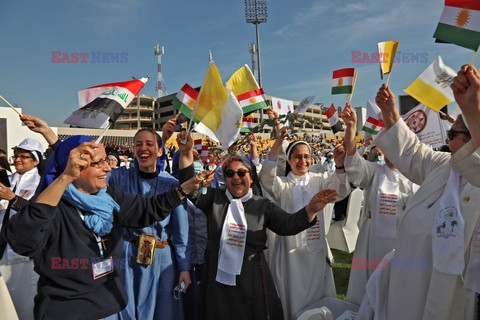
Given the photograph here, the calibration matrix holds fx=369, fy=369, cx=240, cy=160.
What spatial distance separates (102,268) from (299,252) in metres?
2.13

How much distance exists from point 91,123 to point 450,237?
2.39m

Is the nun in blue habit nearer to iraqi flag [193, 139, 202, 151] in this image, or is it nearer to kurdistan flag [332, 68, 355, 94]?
kurdistan flag [332, 68, 355, 94]

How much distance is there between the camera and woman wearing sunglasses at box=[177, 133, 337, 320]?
9.82 ft

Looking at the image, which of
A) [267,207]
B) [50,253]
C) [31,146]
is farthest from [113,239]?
[31,146]

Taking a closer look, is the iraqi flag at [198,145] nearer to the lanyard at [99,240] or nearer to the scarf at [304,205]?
the scarf at [304,205]

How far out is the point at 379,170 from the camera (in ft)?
13.9

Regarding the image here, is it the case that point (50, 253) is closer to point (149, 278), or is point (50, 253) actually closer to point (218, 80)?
point (149, 278)

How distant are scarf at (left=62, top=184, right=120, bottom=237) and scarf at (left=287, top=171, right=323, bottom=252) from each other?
2086 millimetres

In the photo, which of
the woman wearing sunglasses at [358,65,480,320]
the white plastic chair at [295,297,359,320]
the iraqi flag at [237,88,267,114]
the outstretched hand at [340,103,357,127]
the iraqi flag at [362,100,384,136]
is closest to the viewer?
the woman wearing sunglasses at [358,65,480,320]

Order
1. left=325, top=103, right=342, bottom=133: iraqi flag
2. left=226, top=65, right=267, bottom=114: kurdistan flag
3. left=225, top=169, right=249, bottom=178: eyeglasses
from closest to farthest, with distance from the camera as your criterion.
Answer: left=225, top=169, right=249, bottom=178: eyeglasses, left=226, top=65, right=267, bottom=114: kurdistan flag, left=325, top=103, right=342, bottom=133: iraqi flag

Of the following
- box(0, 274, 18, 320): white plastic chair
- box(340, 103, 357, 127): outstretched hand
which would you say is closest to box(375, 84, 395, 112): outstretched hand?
box(340, 103, 357, 127): outstretched hand

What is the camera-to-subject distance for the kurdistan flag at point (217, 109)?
3035 millimetres

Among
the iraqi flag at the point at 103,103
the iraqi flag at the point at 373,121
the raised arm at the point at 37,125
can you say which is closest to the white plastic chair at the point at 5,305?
the raised arm at the point at 37,125

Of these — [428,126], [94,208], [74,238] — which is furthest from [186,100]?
[428,126]
